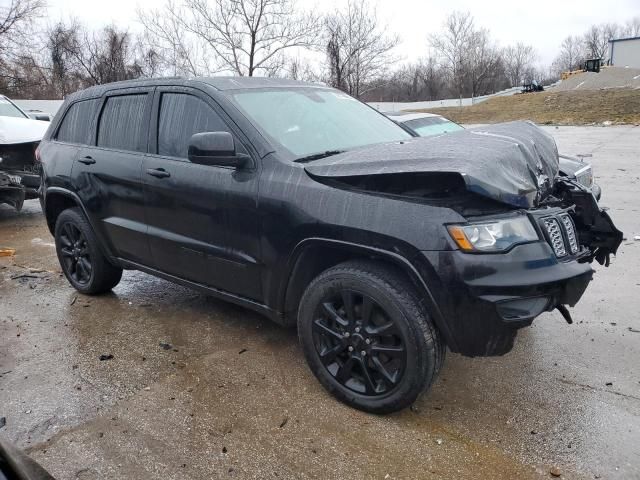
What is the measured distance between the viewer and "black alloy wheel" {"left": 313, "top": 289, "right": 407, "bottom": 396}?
2.91 m

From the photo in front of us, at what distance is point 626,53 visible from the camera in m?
63.2

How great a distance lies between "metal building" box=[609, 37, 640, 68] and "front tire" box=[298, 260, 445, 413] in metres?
71.3

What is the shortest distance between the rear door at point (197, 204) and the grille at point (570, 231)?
67.9 inches

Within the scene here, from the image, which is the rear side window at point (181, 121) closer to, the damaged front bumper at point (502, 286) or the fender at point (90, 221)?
the fender at point (90, 221)

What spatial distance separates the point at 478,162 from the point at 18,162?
26.6 ft

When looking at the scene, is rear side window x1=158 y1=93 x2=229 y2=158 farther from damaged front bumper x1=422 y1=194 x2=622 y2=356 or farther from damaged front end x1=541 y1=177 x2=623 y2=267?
damaged front end x1=541 y1=177 x2=623 y2=267

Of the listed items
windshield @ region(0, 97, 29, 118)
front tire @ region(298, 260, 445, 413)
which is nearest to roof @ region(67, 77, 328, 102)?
front tire @ region(298, 260, 445, 413)

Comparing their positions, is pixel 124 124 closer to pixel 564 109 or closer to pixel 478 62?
pixel 564 109

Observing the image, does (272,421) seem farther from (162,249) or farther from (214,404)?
(162,249)

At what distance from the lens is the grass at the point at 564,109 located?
28.0m

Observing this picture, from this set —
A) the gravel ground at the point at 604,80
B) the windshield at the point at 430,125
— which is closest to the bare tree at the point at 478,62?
the gravel ground at the point at 604,80

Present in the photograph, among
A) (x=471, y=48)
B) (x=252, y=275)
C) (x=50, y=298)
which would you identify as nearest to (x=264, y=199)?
(x=252, y=275)

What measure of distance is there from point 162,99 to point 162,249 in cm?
110

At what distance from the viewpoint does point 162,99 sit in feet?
13.2
